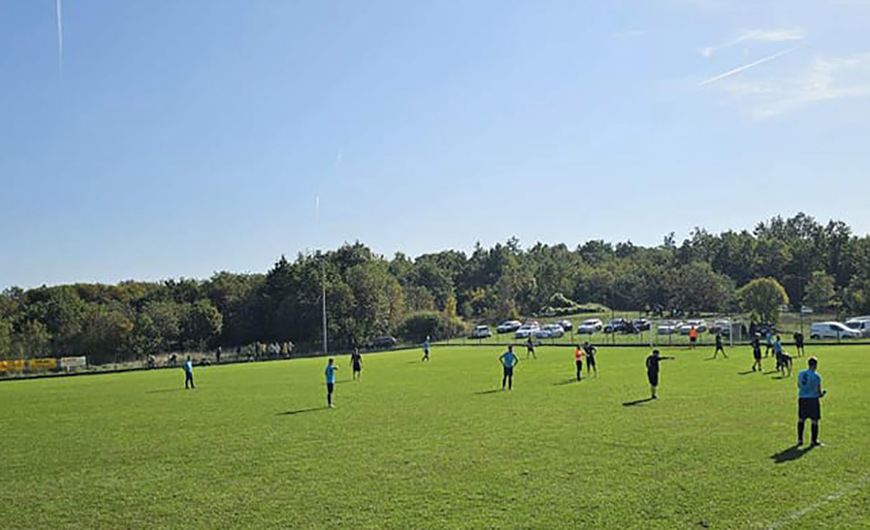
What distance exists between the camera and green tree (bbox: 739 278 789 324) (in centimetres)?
7269

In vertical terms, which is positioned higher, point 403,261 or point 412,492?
point 403,261

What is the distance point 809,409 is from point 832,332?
51.9m

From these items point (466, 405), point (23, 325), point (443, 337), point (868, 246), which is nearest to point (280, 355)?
point (443, 337)

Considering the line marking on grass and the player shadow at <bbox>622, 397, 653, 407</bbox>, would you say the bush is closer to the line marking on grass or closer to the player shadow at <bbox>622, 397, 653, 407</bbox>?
the player shadow at <bbox>622, 397, 653, 407</bbox>

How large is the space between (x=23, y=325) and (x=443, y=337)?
51.0 meters

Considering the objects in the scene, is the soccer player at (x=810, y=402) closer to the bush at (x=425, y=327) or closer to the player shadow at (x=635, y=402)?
the player shadow at (x=635, y=402)

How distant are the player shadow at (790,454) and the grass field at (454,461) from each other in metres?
0.05

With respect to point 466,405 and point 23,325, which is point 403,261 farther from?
point 466,405

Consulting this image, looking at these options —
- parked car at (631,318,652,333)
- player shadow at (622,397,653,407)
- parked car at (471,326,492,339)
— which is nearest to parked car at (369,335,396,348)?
parked car at (471,326,492,339)

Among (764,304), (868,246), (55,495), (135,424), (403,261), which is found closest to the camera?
(55,495)

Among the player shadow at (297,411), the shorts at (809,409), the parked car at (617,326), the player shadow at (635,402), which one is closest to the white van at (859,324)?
the parked car at (617,326)

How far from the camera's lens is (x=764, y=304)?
251 ft

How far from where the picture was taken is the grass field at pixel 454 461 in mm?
11250

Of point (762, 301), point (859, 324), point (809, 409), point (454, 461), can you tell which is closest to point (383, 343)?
point (762, 301)
